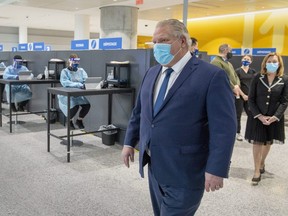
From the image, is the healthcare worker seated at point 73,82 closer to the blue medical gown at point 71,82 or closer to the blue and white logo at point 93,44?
the blue medical gown at point 71,82

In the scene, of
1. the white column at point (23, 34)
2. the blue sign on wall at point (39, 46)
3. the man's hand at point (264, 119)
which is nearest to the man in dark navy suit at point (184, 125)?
the man's hand at point (264, 119)

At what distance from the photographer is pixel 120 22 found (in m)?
12.1

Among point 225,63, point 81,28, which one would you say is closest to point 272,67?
point 225,63

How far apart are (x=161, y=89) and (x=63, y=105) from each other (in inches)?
139

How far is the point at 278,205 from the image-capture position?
10.2ft

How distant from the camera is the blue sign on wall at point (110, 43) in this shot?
5.92 meters

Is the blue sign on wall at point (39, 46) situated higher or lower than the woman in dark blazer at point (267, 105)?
higher

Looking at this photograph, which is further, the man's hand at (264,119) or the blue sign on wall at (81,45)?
the blue sign on wall at (81,45)

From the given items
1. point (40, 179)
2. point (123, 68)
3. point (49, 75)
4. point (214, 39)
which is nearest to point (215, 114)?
point (40, 179)

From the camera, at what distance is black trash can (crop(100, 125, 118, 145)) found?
5.09 metres

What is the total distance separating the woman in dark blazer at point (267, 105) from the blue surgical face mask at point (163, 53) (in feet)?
7.10

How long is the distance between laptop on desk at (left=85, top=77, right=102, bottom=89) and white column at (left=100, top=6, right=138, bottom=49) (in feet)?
23.9

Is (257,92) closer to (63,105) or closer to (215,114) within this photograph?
(215,114)

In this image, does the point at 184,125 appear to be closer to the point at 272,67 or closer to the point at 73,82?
the point at 272,67
